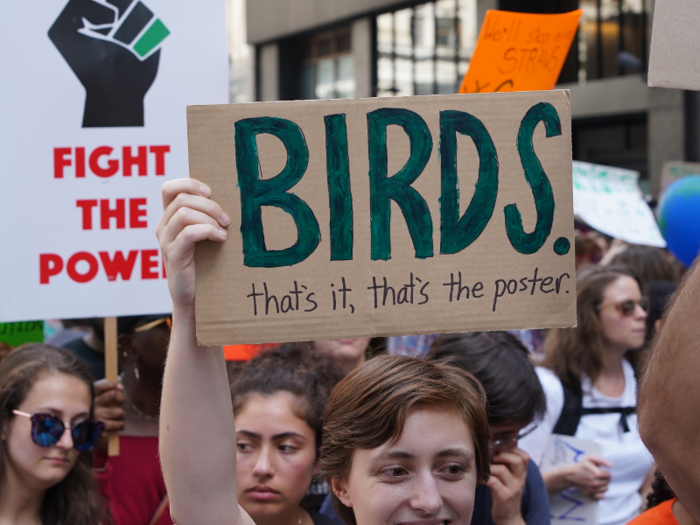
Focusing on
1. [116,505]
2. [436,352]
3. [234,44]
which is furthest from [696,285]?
[234,44]

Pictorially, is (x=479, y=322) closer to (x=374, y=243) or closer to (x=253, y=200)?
(x=374, y=243)

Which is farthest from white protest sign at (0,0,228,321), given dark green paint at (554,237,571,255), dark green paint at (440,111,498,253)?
dark green paint at (554,237,571,255)

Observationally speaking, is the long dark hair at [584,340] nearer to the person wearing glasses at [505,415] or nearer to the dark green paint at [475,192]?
the person wearing glasses at [505,415]

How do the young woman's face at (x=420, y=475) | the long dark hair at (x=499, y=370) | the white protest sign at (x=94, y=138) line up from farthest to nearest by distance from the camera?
the white protest sign at (x=94, y=138) < the long dark hair at (x=499, y=370) < the young woman's face at (x=420, y=475)

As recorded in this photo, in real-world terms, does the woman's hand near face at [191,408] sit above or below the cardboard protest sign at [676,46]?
below

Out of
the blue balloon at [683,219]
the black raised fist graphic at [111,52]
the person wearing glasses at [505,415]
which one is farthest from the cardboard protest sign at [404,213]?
the blue balloon at [683,219]

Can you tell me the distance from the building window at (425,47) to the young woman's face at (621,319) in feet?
41.8

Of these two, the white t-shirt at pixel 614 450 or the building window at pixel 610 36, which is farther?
the building window at pixel 610 36

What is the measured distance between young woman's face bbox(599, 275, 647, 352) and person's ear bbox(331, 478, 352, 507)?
2124 mm

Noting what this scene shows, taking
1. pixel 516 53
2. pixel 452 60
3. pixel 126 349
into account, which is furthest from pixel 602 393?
pixel 452 60

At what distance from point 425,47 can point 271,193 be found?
15.6m

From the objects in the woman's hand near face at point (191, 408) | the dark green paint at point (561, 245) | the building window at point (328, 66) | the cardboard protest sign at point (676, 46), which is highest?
the building window at point (328, 66)

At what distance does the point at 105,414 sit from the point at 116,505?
308 millimetres

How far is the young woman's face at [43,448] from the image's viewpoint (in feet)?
7.09
